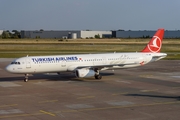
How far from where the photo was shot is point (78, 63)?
43.2 metres

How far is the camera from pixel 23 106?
27453 mm

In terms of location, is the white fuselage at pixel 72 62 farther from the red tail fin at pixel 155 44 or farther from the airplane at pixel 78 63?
the red tail fin at pixel 155 44

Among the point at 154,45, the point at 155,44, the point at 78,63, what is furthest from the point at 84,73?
the point at 155,44

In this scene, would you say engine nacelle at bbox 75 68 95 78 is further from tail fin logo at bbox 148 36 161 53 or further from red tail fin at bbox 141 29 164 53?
tail fin logo at bbox 148 36 161 53

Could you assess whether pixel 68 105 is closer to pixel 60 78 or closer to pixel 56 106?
pixel 56 106

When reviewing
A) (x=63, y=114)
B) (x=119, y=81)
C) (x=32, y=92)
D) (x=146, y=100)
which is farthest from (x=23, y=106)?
(x=119, y=81)

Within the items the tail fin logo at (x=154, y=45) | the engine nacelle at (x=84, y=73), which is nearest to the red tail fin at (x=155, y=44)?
the tail fin logo at (x=154, y=45)

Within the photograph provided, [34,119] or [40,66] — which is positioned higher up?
[40,66]

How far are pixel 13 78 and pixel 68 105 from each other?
20140 millimetres

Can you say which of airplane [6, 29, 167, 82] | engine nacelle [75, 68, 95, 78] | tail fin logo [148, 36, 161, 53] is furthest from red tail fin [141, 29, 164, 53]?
engine nacelle [75, 68, 95, 78]

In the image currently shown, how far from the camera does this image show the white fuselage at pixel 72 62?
1586 inches

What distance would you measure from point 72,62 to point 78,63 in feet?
2.76

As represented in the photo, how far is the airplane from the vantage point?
132 feet

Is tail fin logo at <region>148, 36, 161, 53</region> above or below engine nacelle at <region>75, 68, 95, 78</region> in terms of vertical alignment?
above
